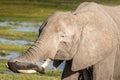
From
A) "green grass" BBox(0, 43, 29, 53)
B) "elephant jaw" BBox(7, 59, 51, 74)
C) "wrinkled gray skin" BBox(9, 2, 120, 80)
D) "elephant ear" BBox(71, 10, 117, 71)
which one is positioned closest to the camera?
"elephant jaw" BBox(7, 59, 51, 74)

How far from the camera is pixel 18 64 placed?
23.9 feet

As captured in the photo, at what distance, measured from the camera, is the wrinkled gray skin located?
7.89 metres

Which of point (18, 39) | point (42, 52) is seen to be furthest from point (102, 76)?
point (18, 39)

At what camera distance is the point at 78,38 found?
8305 mm

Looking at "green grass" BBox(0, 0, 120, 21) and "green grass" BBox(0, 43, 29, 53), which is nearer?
"green grass" BBox(0, 43, 29, 53)

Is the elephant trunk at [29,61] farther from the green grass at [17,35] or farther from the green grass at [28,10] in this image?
the green grass at [28,10]

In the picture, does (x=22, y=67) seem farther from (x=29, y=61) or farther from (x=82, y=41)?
(x=82, y=41)

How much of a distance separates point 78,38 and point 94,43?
1.02 ft

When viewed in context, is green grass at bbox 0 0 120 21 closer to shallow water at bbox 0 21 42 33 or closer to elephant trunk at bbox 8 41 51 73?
shallow water at bbox 0 21 42 33

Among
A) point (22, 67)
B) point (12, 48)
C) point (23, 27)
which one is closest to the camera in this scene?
point (22, 67)

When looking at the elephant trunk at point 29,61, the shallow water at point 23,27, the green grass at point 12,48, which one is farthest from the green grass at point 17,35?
the elephant trunk at point 29,61

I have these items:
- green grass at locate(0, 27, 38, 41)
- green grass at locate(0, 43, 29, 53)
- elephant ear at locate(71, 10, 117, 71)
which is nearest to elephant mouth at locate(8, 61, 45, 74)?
elephant ear at locate(71, 10, 117, 71)

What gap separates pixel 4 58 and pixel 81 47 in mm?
14419

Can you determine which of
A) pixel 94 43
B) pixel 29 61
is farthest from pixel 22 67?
pixel 94 43
